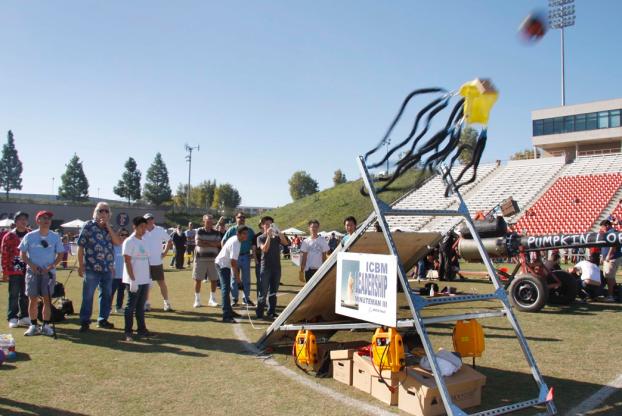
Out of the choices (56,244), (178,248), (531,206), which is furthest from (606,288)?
(531,206)

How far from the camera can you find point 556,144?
52.2 m

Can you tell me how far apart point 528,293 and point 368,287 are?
6.39 metres

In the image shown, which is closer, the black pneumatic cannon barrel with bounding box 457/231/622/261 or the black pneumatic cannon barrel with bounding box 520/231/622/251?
the black pneumatic cannon barrel with bounding box 457/231/622/261

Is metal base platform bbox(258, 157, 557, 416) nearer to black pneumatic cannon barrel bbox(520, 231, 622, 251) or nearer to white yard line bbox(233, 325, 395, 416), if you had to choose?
white yard line bbox(233, 325, 395, 416)

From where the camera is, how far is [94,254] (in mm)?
8078

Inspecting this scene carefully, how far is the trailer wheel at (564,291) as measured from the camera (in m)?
10.5

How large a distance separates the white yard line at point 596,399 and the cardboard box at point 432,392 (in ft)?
2.66

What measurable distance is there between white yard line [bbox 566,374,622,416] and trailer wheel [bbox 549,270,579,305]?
5.46 m

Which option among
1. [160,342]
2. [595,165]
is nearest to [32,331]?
[160,342]

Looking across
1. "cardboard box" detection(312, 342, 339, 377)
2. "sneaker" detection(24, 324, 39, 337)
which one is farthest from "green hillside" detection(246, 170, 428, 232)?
"cardboard box" detection(312, 342, 339, 377)

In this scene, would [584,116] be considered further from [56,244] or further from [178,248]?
[56,244]

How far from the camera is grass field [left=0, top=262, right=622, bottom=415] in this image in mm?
4637

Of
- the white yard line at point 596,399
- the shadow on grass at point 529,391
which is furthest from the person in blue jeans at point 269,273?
the white yard line at point 596,399

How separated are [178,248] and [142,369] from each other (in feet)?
52.8
